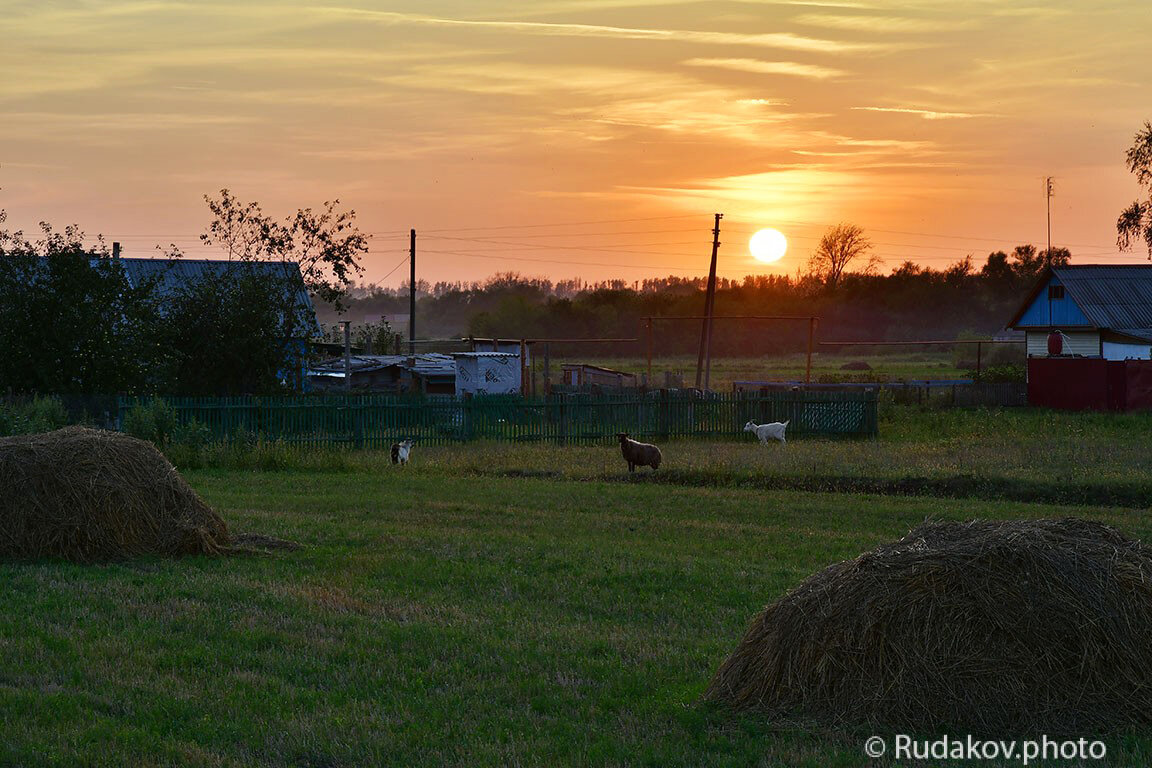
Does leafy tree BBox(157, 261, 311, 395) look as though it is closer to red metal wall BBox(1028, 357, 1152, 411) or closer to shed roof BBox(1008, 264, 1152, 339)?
red metal wall BBox(1028, 357, 1152, 411)

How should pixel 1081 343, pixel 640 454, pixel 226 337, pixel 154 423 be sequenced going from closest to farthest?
pixel 640 454 < pixel 154 423 < pixel 226 337 < pixel 1081 343

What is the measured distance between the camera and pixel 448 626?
988 centimetres

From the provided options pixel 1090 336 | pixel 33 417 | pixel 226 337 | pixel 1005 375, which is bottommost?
pixel 33 417

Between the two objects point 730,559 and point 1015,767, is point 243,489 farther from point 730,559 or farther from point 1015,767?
point 1015,767

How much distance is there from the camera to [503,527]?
16188 millimetres

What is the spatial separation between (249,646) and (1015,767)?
5721 millimetres

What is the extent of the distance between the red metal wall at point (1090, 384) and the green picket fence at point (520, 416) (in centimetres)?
1064

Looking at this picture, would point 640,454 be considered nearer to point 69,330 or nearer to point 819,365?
point 69,330

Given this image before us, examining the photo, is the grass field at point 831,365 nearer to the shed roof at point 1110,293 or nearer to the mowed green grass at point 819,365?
the mowed green grass at point 819,365

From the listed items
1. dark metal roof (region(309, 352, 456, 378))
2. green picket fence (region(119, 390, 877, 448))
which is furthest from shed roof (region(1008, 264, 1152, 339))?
dark metal roof (region(309, 352, 456, 378))

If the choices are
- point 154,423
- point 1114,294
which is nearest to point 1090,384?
point 1114,294

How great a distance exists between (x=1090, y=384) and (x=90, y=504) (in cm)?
3585

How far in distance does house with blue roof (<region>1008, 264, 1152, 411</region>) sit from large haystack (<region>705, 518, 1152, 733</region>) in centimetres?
3569

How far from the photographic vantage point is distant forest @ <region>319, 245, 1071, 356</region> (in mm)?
96000
